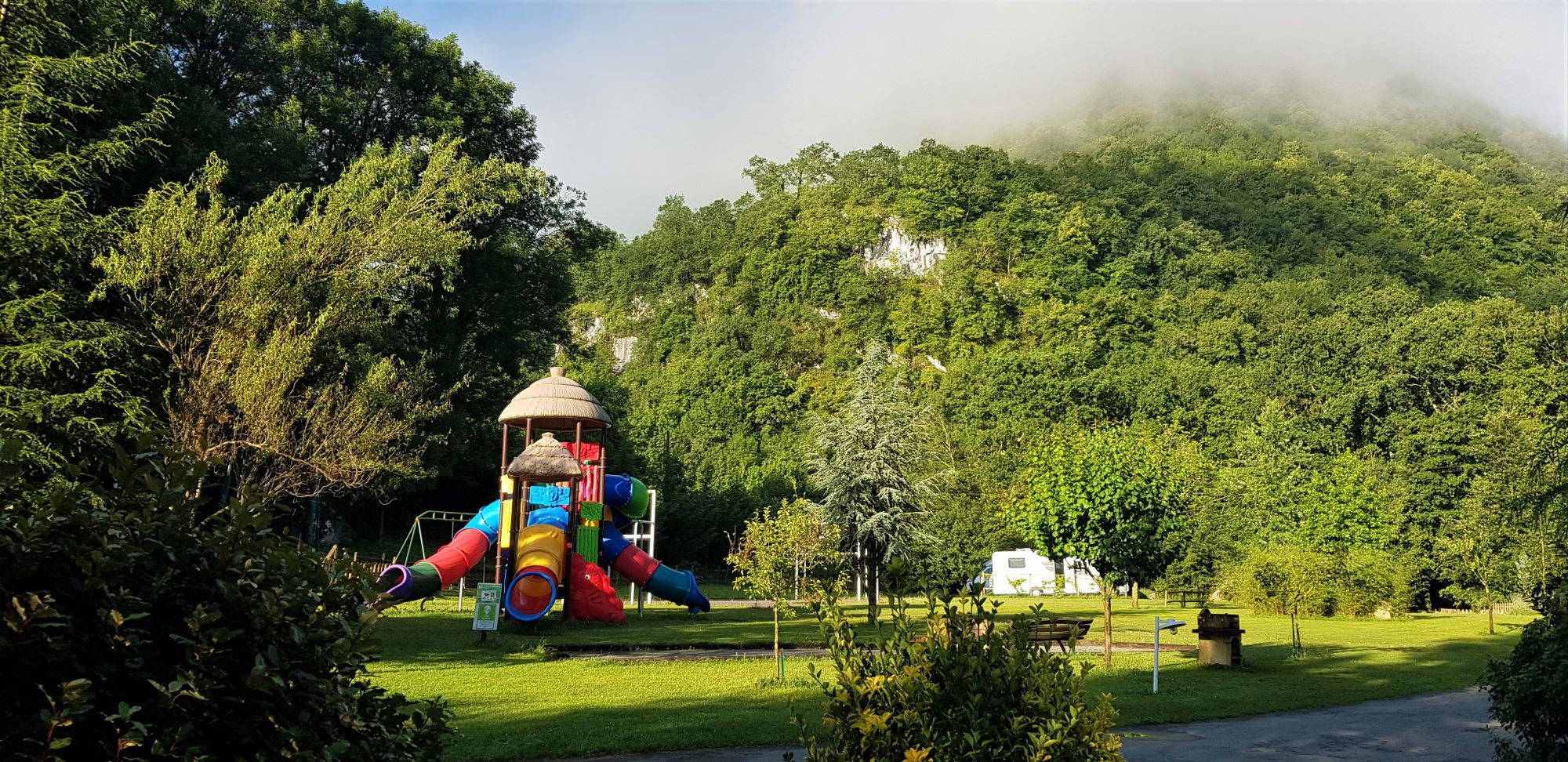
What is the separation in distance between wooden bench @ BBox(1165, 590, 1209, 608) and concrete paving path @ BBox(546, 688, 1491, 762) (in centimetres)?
3154

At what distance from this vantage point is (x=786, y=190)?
110 m

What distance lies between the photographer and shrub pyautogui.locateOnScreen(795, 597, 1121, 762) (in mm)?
4629

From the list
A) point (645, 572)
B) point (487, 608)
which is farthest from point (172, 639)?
point (645, 572)

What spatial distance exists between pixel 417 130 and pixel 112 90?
17.7 m

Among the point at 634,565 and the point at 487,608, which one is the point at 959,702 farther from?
the point at 634,565

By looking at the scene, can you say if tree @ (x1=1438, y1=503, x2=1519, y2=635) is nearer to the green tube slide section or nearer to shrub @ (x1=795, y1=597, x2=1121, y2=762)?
the green tube slide section

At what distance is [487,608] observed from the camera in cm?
1972

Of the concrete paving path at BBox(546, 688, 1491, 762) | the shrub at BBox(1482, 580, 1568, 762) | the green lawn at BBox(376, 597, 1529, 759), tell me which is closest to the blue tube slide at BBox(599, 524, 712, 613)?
the green lawn at BBox(376, 597, 1529, 759)

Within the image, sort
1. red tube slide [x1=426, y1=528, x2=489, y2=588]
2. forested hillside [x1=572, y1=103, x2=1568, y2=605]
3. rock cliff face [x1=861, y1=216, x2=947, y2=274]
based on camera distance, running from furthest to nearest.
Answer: rock cliff face [x1=861, y1=216, x2=947, y2=274]
forested hillside [x1=572, y1=103, x2=1568, y2=605]
red tube slide [x1=426, y1=528, x2=489, y2=588]

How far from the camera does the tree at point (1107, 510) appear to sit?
58.9ft

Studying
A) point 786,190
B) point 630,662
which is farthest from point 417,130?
point 786,190

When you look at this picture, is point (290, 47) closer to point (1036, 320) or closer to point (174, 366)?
point (174, 366)

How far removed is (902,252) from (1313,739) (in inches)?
3486

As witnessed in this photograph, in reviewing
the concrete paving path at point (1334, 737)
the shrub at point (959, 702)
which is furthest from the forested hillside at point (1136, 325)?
the shrub at point (959, 702)
